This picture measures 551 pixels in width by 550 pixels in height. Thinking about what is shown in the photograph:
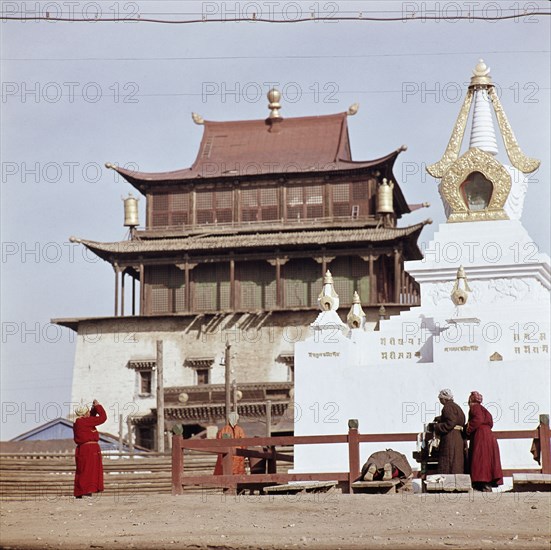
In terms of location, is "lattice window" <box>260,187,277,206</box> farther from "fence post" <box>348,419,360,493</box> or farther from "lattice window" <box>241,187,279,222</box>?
"fence post" <box>348,419,360,493</box>

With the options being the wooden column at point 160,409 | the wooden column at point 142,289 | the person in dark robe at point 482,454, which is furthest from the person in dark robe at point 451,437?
the wooden column at point 142,289

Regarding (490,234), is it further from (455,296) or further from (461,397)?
(461,397)

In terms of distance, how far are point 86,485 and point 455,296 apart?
8.08 m

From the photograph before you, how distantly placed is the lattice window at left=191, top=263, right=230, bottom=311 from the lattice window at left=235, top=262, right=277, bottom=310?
1.87 ft

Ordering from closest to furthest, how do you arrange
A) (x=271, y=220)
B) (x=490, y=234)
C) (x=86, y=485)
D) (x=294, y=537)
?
1. (x=294, y=537)
2. (x=86, y=485)
3. (x=490, y=234)
4. (x=271, y=220)

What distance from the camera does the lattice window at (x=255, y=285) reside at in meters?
53.9

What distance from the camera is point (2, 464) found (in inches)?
1185

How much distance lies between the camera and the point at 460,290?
2350 centimetres

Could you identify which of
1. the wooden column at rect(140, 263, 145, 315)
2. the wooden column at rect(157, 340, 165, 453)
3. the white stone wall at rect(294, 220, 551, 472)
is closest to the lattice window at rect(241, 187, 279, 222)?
the wooden column at rect(140, 263, 145, 315)

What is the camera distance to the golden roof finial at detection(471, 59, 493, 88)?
26750 mm

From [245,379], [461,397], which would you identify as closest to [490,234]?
[461,397]

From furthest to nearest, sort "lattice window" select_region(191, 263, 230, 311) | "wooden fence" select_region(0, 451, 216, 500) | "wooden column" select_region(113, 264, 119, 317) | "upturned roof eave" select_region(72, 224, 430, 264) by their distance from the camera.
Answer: "lattice window" select_region(191, 263, 230, 311) → "wooden column" select_region(113, 264, 119, 317) → "upturned roof eave" select_region(72, 224, 430, 264) → "wooden fence" select_region(0, 451, 216, 500)

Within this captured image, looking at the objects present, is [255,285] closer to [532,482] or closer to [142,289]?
[142,289]

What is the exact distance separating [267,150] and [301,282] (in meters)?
6.35
